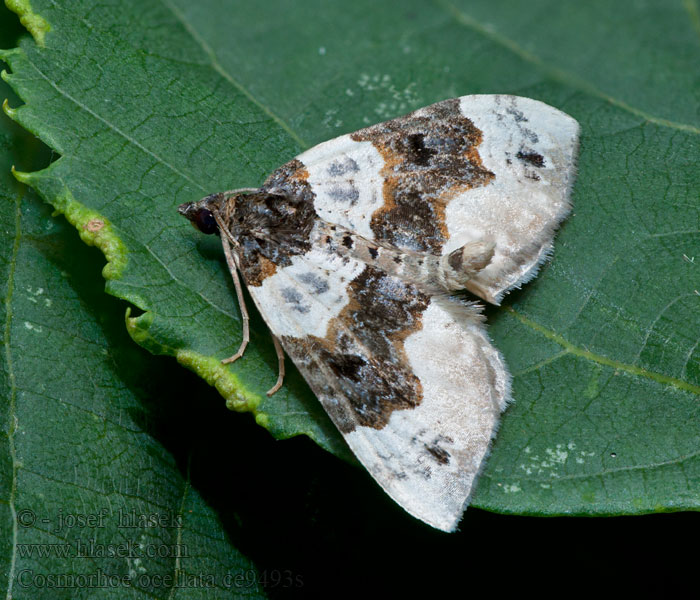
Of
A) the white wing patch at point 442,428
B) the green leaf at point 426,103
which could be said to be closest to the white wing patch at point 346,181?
the green leaf at point 426,103

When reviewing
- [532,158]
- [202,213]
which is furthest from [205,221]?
[532,158]

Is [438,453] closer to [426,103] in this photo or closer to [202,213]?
[202,213]

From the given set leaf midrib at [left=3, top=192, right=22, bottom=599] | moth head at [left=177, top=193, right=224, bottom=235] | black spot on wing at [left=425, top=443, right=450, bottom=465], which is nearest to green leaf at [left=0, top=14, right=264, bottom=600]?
leaf midrib at [left=3, top=192, right=22, bottom=599]

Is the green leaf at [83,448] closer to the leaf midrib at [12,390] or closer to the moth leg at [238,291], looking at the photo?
the leaf midrib at [12,390]

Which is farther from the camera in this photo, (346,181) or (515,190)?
(346,181)

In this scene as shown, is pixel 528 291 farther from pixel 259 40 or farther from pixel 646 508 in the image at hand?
pixel 259 40

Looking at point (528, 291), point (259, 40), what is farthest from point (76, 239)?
point (528, 291)
